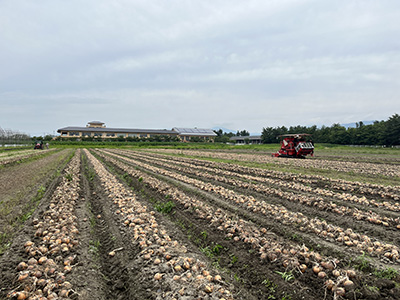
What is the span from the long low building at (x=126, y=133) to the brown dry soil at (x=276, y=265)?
75541 mm

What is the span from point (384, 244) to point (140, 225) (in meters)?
5.41

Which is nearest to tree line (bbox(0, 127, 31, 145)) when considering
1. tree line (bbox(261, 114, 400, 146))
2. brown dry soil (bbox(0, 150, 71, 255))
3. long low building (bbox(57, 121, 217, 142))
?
long low building (bbox(57, 121, 217, 142))

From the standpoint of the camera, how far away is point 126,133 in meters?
90.2

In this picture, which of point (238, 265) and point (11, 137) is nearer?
point (238, 265)

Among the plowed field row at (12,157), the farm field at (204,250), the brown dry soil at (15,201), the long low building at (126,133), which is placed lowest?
the farm field at (204,250)

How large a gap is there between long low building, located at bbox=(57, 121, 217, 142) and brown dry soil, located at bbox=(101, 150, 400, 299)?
7554 centimetres

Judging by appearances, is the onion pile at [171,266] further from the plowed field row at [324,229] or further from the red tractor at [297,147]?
the red tractor at [297,147]

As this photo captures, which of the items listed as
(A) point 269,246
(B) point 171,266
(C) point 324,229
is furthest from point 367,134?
(B) point 171,266

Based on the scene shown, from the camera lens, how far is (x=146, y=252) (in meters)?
4.58

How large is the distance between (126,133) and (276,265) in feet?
299

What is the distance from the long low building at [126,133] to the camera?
80.9 m

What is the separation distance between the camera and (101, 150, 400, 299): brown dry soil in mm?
3645

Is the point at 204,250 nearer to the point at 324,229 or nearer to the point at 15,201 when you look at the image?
the point at 324,229

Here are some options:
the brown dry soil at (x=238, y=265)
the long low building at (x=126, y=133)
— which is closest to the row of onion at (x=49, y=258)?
the brown dry soil at (x=238, y=265)
